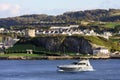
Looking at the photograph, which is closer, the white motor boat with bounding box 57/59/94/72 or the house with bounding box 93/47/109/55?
the white motor boat with bounding box 57/59/94/72

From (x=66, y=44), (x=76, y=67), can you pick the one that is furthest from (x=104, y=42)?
(x=76, y=67)

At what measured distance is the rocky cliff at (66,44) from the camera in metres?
168

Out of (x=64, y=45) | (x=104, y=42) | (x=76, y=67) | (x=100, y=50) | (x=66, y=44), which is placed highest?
(x=76, y=67)

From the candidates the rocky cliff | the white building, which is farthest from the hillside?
the white building

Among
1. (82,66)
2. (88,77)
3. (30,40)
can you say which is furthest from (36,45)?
(88,77)

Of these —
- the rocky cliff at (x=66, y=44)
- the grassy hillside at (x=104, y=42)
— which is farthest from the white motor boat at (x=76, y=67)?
the grassy hillside at (x=104, y=42)

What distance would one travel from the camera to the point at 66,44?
563 ft

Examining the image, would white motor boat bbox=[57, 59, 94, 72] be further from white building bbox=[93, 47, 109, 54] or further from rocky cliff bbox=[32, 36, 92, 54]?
rocky cliff bbox=[32, 36, 92, 54]

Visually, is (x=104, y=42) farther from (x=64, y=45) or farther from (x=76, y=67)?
(x=76, y=67)

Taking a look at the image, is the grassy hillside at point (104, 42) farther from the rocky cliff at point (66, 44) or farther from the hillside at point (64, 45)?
the rocky cliff at point (66, 44)


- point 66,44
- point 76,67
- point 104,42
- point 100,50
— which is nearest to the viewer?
point 76,67

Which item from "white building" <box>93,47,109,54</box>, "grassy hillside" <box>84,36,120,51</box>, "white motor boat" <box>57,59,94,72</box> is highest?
"white motor boat" <box>57,59,94,72</box>

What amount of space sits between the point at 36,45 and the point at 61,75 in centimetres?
8681

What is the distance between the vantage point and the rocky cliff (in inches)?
6609
